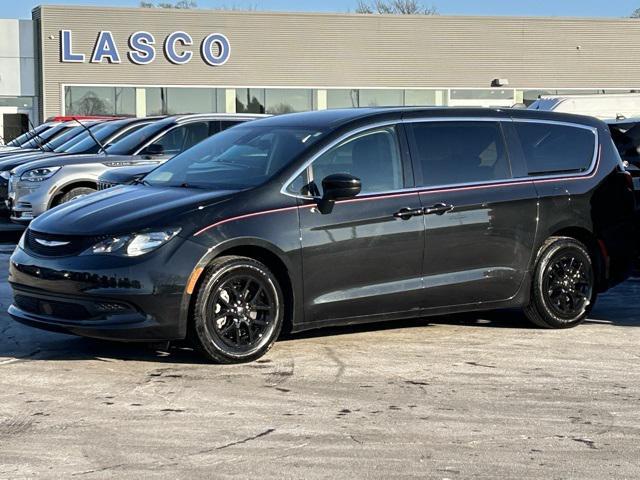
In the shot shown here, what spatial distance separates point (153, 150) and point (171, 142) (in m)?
0.43

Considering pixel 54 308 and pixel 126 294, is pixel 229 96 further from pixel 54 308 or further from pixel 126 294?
pixel 126 294

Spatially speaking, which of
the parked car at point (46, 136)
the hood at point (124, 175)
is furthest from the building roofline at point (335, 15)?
the hood at point (124, 175)

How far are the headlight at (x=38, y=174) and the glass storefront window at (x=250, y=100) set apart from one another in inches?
1163

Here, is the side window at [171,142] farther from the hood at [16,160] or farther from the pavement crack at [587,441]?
the pavement crack at [587,441]

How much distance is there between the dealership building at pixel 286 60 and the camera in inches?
1641

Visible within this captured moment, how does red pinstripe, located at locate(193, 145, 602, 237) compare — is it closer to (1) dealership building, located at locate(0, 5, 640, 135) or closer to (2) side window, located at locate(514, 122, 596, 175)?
(2) side window, located at locate(514, 122, 596, 175)

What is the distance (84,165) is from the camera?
14133 millimetres

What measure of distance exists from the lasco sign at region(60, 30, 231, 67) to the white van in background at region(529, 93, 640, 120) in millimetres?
25820

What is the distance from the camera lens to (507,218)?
27.2 feet

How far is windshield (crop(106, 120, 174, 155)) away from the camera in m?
14.3

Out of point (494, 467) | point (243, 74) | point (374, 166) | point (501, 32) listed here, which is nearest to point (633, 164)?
point (374, 166)

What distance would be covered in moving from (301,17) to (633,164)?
3350 centimetres

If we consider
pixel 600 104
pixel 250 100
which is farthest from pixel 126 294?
pixel 250 100

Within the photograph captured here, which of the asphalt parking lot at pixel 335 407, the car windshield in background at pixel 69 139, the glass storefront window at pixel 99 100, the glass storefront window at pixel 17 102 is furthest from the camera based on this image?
the glass storefront window at pixel 17 102
